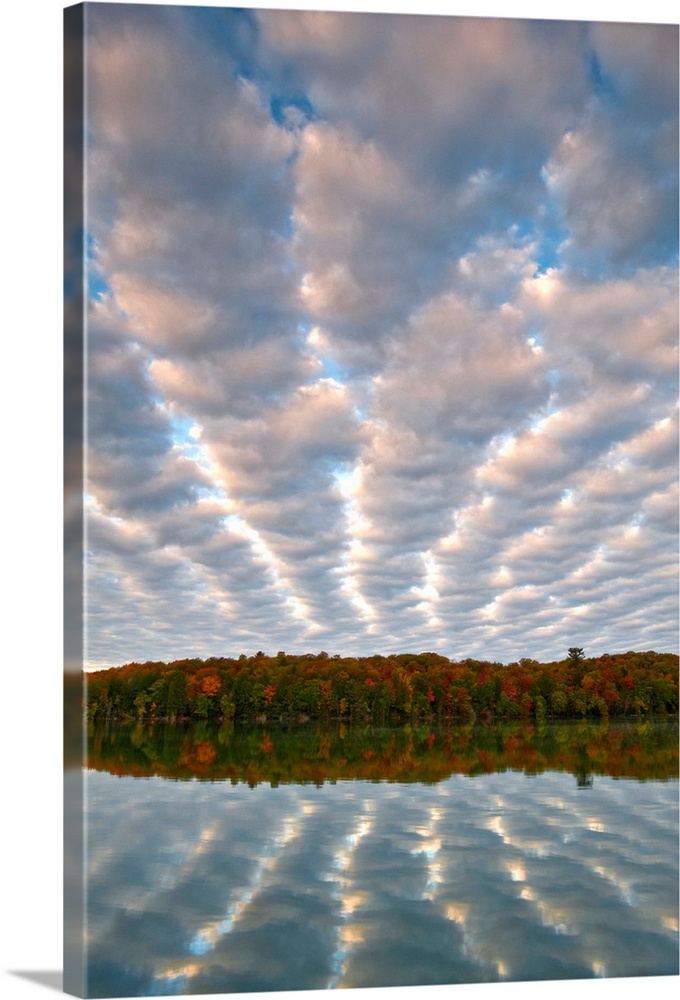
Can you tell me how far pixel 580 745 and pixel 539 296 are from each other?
435cm

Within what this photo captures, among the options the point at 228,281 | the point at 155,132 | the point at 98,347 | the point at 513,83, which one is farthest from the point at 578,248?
the point at 98,347

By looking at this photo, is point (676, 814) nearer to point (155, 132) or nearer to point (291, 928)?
point (291, 928)

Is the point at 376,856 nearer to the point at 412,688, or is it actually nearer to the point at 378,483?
Answer: the point at 412,688

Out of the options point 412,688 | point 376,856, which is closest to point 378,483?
point 412,688

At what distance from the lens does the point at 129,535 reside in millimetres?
9016

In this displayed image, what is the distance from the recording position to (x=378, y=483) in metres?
10.0

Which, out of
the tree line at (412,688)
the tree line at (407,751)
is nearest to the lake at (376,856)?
the tree line at (407,751)

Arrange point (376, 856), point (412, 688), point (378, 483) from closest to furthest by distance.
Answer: point (376, 856) → point (378, 483) → point (412, 688)

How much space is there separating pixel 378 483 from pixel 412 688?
2.12m

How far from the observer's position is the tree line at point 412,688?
1023cm

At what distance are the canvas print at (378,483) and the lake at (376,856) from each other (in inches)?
1.4

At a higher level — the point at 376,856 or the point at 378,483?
the point at 378,483

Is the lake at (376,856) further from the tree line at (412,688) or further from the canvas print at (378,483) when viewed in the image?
→ the tree line at (412,688)

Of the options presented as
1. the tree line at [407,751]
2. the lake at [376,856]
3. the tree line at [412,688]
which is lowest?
the lake at [376,856]
